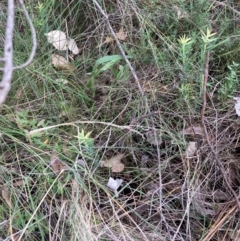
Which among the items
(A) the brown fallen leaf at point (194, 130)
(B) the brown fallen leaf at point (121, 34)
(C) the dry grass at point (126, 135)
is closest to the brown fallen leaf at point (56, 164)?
(C) the dry grass at point (126, 135)

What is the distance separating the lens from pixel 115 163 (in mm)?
1450

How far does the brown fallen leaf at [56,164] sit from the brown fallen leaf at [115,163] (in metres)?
0.13

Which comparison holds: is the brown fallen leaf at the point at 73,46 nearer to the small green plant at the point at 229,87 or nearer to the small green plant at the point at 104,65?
the small green plant at the point at 104,65

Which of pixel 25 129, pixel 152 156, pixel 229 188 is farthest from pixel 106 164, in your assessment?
pixel 229 188

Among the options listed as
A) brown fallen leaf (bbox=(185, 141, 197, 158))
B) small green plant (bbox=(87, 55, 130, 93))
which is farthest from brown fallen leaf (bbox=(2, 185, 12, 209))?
brown fallen leaf (bbox=(185, 141, 197, 158))

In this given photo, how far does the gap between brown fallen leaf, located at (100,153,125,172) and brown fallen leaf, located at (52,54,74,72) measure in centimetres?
37

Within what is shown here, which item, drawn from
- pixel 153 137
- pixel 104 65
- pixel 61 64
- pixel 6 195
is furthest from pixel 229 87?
pixel 6 195

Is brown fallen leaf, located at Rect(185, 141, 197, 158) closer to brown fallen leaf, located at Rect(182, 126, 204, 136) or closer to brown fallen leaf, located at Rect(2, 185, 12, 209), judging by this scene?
brown fallen leaf, located at Rect(182, 126, 204, 136)

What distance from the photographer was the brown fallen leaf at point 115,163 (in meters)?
1.43

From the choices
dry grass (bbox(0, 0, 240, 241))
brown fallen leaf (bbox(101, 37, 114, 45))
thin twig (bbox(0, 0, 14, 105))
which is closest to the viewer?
thin twig (bbox(0, 0, 14, 105))

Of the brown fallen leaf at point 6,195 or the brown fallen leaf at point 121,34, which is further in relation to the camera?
the brown fallen leaf at point 121,34

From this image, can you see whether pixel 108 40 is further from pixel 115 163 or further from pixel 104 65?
pixel 115 163

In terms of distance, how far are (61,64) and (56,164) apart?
40 centimetres

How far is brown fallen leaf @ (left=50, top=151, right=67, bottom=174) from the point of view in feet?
4.50
